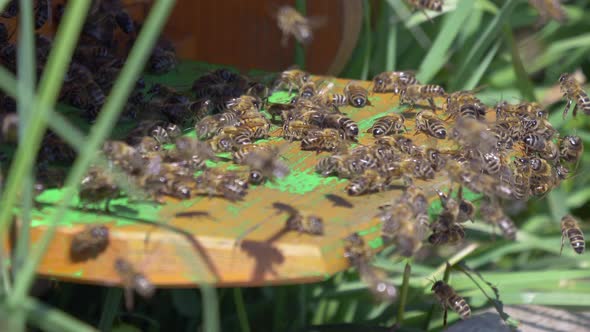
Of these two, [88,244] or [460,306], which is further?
[460,306]

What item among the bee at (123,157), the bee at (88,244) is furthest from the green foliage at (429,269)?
the bee at (88,244)

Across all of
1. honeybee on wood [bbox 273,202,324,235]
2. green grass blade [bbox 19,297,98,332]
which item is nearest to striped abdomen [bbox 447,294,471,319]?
Result: honeybee on wood [bbox 273,202,324,235]

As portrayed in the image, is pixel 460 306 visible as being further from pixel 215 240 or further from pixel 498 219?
pixel 215 240

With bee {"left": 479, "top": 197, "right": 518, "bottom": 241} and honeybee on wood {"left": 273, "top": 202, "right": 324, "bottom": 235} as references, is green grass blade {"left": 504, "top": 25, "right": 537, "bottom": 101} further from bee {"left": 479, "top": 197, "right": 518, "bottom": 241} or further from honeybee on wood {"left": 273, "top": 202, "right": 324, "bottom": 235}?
honeybee on wood {"left": 273, "top": 202, "right": 324, "bottom": 235}

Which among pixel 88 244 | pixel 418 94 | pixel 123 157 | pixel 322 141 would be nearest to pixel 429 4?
pixel 418 94

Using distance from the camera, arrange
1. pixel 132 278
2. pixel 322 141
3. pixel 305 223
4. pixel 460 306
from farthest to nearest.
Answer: pixel 460 306
pixel 322 141
pixel 305 223
pixel 132 278

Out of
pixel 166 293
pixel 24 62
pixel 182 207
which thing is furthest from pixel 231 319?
pixel 24 62

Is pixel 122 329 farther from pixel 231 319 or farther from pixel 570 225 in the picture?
pixel 570 225
